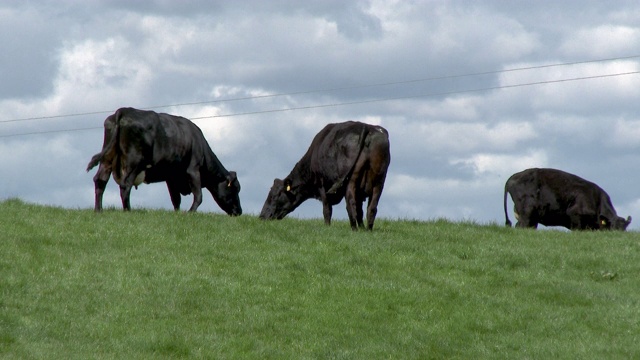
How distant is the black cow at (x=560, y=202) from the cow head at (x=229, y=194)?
8.24m

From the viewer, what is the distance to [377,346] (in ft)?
49.5

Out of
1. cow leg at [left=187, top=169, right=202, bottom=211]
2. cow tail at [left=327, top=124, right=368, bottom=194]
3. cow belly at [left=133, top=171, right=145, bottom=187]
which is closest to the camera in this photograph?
cow tail at [left=327, top=124, right=368, bottom=194]

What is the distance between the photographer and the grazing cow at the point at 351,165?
22812 mm

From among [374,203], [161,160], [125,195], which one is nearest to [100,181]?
[125,195]

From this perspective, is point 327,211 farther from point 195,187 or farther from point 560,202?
point 560,202

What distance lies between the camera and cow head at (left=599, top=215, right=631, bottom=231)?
30.5 metres

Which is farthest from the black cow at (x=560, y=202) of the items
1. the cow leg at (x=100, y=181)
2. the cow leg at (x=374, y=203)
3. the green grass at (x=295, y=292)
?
the cow leg at (x=100, y=181)

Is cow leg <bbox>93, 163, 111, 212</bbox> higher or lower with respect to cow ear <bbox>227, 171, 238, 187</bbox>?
lower

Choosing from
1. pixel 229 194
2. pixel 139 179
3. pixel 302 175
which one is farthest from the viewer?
pixel 229 194

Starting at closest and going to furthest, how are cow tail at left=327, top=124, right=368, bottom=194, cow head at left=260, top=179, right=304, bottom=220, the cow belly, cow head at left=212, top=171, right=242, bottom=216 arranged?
1. cow tail at left=327, top=124, right=368, bottom=194
2. the cow belly
3. cow head at left=260, top=179, right=304, bottom=220
4. cow head at left=212, top=171, right=242, bottom=216

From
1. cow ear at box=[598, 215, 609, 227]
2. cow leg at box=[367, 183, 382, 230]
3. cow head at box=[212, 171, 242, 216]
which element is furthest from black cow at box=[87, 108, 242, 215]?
cow ear at box=[598, 215, 609, 227]

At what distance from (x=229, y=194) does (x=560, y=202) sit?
10.1m

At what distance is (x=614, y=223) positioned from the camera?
3055 cm

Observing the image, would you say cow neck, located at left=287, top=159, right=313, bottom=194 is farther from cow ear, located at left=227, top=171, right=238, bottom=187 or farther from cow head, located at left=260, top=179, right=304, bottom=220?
cow ear, located at left=227, top=171, right=238, bottom=187
